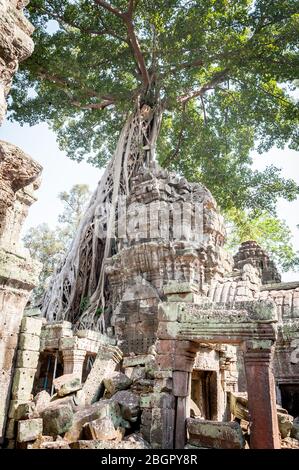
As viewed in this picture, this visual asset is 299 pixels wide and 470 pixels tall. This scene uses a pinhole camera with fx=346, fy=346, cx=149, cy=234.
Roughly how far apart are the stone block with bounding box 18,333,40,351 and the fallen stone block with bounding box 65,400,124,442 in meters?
1.07

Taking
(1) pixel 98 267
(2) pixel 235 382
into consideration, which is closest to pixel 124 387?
(2) pixel 235 382

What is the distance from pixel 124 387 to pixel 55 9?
35.8 ft

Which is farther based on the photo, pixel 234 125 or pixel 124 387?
pixel 234 125

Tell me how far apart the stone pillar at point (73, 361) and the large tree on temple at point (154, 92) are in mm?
2198

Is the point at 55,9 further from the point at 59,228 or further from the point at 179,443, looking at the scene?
the point at 59,228

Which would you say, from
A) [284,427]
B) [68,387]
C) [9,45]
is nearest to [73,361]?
[68,387]

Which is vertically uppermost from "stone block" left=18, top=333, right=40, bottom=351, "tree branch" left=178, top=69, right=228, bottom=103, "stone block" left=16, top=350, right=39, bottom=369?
"tree branch" left=178, top=69, right=228, bottom=103

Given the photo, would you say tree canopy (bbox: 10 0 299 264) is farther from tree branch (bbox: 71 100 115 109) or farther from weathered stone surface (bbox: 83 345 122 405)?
weathered stone surface (bbox: 83 345 122 405)

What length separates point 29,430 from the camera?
399cm

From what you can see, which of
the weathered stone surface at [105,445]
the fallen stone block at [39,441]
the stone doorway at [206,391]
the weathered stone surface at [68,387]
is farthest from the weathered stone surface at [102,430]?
the stone doorway at [206,391]

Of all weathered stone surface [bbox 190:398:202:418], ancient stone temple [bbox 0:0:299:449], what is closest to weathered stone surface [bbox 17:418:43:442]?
ancient stone temple [bbox 0:0:299:449]

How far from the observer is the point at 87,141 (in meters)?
15.3

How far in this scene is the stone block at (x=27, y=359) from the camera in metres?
4.13

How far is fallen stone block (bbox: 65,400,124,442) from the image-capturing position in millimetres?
4242
